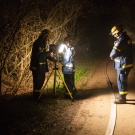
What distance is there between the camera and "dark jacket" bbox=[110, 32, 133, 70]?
753 centimetres

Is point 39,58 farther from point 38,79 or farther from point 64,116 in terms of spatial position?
point 64,116

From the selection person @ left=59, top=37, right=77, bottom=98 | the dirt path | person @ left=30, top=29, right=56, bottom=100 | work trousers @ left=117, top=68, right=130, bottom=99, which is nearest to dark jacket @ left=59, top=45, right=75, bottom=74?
person @ left=59, top=37, right=77, bottom=98

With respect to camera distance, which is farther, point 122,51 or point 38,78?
point 38,78

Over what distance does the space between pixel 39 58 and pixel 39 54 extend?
0.15 meters

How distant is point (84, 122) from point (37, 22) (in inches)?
250

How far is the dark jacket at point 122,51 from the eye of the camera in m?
7.53

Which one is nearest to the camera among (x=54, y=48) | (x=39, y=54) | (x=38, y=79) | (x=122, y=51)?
(x=122, y=51)

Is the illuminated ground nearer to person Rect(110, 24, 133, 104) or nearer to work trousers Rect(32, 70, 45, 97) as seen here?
work trousers Rect(32, 70, 45, 97)

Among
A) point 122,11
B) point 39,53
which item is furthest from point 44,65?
point 122,11

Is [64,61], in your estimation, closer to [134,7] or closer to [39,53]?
[39,53]

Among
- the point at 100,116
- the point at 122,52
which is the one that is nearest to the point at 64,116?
the point at 100,116

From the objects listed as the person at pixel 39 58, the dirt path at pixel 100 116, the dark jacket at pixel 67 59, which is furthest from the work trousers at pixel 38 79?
the dirt path at pixel 100 116

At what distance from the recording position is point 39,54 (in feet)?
26.2

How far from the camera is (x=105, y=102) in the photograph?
8.19m
